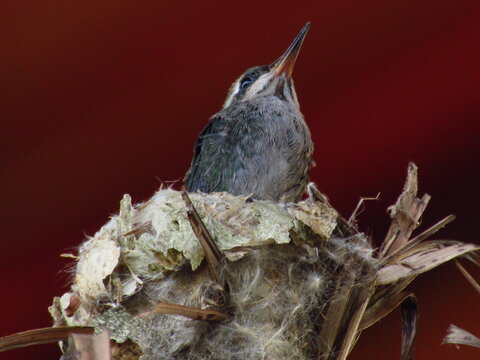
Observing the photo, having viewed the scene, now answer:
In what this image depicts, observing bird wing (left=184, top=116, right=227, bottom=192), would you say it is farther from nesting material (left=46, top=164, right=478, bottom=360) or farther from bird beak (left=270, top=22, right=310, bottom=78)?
nesting material (left=46, top=164, right=478, bottom=360)

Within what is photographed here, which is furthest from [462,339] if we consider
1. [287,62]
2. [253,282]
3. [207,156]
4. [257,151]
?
[287,62]

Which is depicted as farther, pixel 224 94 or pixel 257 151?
pixel 224 94

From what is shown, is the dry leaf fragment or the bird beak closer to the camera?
the dry leaf fragment

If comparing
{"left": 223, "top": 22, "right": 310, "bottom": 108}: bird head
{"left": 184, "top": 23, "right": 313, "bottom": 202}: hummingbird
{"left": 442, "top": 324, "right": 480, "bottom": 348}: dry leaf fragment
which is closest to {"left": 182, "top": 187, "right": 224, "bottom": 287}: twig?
{"left": 442, "top": 324, "right": 480, "bottom": 348}: dry leaf fragment

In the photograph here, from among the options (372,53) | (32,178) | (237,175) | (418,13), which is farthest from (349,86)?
(32,178)

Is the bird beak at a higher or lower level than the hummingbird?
higher

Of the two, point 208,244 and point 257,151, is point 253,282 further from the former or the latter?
point 257,151

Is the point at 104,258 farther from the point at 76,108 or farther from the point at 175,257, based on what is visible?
the point at 76,108
